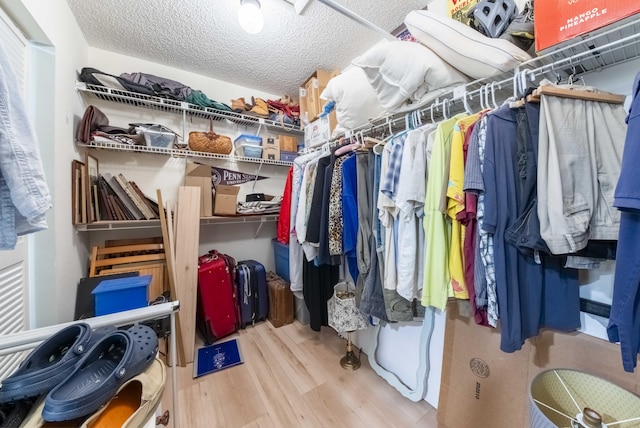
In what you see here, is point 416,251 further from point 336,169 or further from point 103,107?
point 103,107

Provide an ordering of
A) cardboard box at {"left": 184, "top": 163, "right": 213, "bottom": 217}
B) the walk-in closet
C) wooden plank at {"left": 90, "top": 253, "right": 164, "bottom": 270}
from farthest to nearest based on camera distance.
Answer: cardboard box at {"left": 184, "top": 163, "right": 213, "bottom": 217} < wooden plank at {"left": 90, "top": 253, "right": 164, "bottom": 270} < the walk-in closet

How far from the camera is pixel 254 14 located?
1.28 meters

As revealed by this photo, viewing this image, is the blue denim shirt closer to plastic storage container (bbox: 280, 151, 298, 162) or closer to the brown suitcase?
the brown suitcase

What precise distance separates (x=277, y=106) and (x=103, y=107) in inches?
58.0

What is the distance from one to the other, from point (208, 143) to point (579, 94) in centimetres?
226

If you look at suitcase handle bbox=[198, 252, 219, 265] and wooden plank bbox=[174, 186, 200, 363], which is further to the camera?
suitcase handle bbox=[198, 252, 219, 265]

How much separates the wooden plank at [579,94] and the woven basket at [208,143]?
83.7 inches

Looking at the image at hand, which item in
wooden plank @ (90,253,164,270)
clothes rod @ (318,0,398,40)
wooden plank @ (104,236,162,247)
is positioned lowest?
wooden plank @ (90,253,164,270)

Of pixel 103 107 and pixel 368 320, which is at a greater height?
pixel 103 107

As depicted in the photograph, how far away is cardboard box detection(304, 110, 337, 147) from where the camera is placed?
1916 millimetres

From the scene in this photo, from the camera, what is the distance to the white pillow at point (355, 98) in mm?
1409

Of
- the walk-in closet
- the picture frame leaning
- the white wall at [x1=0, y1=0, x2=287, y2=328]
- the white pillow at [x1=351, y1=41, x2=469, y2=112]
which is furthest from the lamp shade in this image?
the picture frame leaning

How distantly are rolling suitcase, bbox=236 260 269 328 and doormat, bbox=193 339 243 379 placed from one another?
0.26 m

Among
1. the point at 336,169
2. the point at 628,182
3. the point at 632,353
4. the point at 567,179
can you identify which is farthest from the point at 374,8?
the point at 632,353
